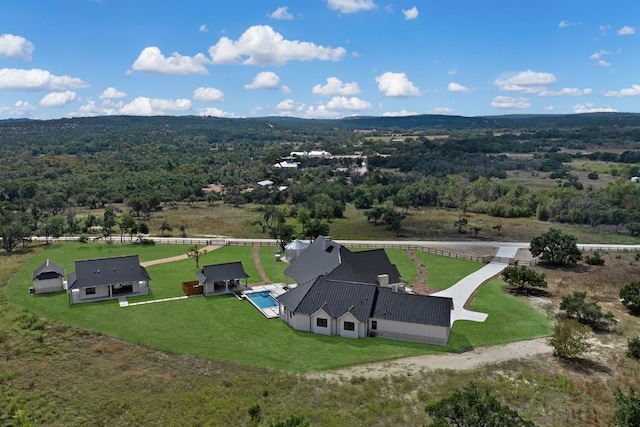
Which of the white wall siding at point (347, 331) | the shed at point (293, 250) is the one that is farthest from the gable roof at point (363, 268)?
the shed at point (293, 250)

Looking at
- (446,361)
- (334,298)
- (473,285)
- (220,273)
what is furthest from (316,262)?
(473,285)

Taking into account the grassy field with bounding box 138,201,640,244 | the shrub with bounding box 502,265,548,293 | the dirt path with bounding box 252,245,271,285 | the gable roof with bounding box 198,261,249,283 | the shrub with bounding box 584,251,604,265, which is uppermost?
the gable roof with bounding box 198,261,249,283

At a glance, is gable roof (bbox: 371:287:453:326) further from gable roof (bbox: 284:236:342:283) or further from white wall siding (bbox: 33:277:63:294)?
white wall siding (bbox: 33:277:63:294)

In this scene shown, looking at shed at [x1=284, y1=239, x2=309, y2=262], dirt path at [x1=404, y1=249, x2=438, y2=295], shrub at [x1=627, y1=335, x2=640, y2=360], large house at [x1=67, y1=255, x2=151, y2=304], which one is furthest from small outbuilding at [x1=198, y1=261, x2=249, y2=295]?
shrub at [x1=627, y1=335, x2=640, y2=360]

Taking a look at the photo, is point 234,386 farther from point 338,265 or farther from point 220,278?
point 220,278

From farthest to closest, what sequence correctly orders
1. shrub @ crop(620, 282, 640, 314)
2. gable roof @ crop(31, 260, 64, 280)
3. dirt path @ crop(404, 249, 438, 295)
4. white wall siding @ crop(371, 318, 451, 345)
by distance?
dirt path @ crop(404, 249, 438, 295) → gable roof @ crop(31, 260, 64, 280) → shrub @ crop(620, 282, 640, 314) → white wall siding @ crop(371, 318, 451, 345)

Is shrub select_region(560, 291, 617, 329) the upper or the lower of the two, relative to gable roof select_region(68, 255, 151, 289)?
lower
